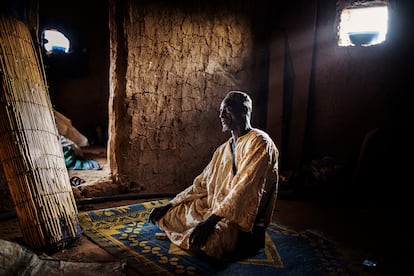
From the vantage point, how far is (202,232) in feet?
9.33

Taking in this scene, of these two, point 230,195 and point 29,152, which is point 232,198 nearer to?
point 230,195

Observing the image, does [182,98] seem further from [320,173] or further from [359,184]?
[359,184]

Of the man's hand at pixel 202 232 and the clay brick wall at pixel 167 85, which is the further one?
the clay brick wall at pixel 167 85

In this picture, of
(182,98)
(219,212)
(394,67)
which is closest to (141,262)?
(219,212)

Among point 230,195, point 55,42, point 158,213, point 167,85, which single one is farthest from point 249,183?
point 55,42

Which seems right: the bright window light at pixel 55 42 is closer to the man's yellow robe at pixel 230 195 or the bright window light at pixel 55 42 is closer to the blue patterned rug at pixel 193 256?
the blue patterned rug at pixel 193 256

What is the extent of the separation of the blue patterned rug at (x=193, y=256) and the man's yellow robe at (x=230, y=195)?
150 millimetres

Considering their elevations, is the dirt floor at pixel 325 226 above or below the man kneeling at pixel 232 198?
below

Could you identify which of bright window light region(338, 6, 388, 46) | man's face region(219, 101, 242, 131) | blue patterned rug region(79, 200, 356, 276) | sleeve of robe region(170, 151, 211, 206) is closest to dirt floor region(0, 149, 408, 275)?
blue patterned rug region(79, 200, 356, 276)

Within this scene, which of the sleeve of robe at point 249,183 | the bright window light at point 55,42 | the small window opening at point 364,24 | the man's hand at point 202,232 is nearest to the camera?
the man's hand at point 202,232

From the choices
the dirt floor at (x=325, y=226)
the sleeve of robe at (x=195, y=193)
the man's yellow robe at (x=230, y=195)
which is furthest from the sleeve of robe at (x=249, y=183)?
the dirt floor at (x=325, y=226)

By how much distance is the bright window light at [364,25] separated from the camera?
5195 millimetres

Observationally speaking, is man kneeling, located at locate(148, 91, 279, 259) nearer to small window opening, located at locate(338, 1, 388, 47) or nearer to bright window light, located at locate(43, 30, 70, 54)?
small window opening, located at locate(338, 1, 388, 47)

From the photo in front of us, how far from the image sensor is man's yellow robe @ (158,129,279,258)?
9.70 feet
